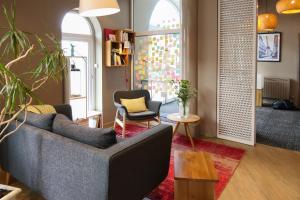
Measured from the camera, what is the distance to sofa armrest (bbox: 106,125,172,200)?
1.87 meters

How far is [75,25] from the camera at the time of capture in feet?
16.0

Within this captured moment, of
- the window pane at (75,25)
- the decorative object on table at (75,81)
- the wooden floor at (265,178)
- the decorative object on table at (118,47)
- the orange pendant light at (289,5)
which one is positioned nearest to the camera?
the wooden floor at (265,178)

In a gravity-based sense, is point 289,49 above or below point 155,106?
above

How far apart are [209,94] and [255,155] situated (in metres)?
1.35

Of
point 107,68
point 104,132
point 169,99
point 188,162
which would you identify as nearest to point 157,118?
point 169,99

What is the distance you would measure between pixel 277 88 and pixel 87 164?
276 inches

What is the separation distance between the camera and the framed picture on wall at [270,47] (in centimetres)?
739

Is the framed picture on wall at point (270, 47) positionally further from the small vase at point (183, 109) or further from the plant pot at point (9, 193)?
the plant pot at point (9, 193)

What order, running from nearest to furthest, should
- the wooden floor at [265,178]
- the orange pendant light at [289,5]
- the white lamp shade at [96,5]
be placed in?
the white lamp shade at [96,5]
the wooden floor at [265,178]
the orange pendant light at [289,5]

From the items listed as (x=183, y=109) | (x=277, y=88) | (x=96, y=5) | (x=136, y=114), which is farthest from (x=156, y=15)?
(x=277, y=88)

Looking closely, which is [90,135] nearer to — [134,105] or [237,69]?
[134,105]

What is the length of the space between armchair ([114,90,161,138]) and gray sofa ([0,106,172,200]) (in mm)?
1853

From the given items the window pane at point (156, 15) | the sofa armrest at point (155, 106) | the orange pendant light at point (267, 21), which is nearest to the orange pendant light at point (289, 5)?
the orange pendant light at point (267, 21)

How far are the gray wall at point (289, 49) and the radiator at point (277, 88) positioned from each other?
0.18m
